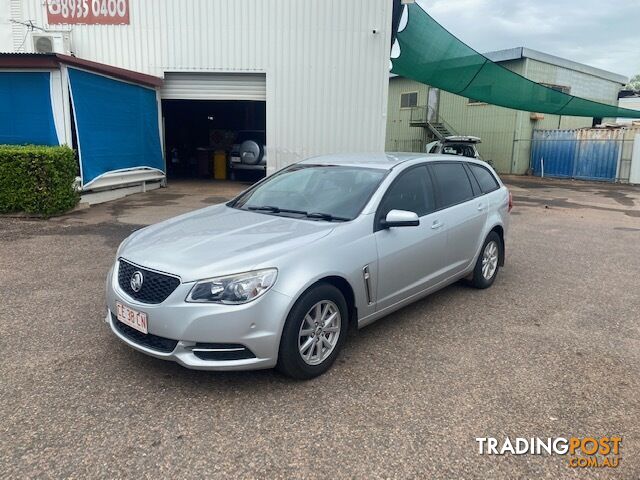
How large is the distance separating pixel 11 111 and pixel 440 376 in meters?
10.3

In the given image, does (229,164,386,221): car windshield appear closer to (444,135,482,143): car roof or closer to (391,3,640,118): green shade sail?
(391,3,640,118): green shade sail

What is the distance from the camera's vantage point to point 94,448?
102 inches

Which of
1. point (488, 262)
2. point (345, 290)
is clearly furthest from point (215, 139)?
point (345, 290)

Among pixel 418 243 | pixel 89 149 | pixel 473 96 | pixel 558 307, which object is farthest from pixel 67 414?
pixel 473 96

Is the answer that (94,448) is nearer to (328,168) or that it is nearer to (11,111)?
(328,168)

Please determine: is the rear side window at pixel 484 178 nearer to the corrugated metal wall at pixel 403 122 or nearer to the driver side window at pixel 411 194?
the driver side window at pixel 411 194

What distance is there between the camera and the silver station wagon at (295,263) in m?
3.01

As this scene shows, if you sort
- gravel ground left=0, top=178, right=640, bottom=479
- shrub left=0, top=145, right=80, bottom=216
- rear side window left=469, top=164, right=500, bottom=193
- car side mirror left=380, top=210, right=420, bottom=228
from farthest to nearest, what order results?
shrub left=0, top=145, right=80, bottom=216 → rear side window left=469, top=164, right=500, bottom=193 → car side mirror left=380, top=210, right=420, bottom=228 → gravel ground left=0, top=178, right=640, bottom=479

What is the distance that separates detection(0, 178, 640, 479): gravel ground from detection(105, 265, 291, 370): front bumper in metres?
0.26

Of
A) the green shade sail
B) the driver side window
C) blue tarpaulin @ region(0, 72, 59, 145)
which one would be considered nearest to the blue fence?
the green shade sail

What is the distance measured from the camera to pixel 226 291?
3.00 m

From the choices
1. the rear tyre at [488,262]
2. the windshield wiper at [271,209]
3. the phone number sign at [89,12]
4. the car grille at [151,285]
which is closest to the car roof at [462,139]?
the phone number sign at [89,12]

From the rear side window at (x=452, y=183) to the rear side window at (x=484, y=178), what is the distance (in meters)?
0.26

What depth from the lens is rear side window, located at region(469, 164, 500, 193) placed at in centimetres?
549
